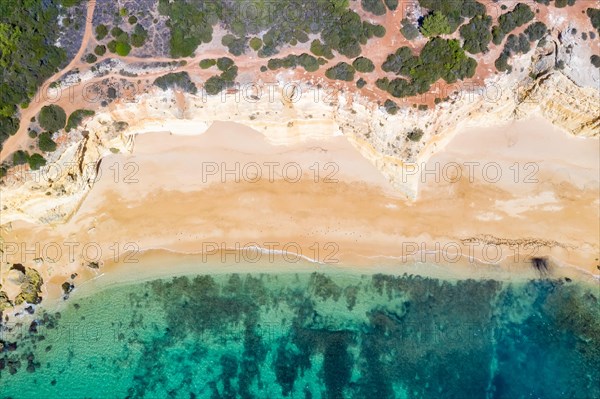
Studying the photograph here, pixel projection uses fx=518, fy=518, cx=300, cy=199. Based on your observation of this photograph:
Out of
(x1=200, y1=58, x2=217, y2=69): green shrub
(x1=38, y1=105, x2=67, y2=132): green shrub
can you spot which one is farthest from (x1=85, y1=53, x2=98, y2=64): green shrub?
(x1=200, y1=58, x2=217, y2=69): green shrub

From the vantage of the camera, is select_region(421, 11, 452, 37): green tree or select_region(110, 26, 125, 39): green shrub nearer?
select_region(421, 11, 452, 37): green tree

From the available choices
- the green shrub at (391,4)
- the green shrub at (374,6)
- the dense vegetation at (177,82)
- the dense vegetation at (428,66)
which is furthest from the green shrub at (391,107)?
the dense vegetation at (177,82)

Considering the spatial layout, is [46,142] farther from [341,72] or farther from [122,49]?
[341,72]

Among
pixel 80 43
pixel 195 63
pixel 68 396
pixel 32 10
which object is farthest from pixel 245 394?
pixel 32 10

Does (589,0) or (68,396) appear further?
(68,396)

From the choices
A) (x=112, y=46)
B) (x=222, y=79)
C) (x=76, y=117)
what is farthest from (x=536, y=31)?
(x=76, y=117)

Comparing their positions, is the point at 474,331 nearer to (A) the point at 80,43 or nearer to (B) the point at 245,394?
(B) the point at 245,394

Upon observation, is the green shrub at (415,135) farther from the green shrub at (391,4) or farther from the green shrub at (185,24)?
the green shrub at (185,24)

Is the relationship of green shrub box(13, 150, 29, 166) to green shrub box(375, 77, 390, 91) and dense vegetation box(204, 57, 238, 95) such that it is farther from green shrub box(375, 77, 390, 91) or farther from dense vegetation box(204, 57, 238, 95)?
green shrub box(375, 77, 390, 91)
